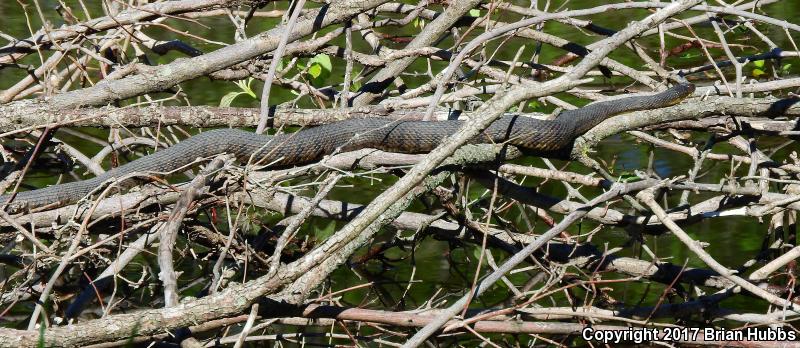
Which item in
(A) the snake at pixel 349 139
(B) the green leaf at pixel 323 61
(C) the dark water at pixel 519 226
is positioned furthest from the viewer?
(C) the dark water at pixel 519 226

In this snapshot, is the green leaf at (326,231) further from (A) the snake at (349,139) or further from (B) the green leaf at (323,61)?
(B) the green leaf at (323,61)

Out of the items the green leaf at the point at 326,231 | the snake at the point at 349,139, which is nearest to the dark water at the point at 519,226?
the green leaf at the point at 326,231

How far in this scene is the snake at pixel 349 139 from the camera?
142 inches

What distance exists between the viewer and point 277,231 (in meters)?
4.27

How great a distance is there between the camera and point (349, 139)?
12.7ft

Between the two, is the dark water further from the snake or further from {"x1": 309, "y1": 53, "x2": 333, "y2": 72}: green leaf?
{"x1": 309, "y1": 53, "x2": 333, "y2": 72}: green leaf

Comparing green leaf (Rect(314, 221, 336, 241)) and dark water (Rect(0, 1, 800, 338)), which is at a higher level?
green leaf (Rect(314, 221, 336, 241))

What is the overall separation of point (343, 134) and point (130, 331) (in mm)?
1429

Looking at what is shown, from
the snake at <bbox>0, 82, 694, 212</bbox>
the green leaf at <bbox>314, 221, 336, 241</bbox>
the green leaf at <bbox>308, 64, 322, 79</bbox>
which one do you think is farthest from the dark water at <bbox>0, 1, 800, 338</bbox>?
the green leaf at <bbox>308, 64, 322, 79</bbox>

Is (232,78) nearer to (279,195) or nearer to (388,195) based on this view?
(279,195)

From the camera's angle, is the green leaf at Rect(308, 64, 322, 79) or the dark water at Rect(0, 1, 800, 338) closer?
the green leaf at Rect(308, 64, 322, 79)

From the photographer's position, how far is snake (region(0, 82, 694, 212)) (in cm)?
360

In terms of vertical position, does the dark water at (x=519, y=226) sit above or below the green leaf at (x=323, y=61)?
below

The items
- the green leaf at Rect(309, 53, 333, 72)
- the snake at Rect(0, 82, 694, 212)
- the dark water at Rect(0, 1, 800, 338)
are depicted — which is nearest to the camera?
the snake at Rect(0, 82, 694, 212)
